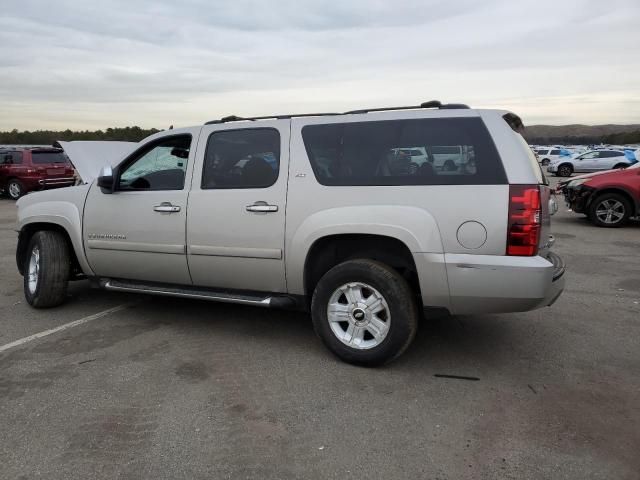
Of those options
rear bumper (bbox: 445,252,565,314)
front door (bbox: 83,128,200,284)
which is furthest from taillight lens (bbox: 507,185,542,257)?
front door (bbox: 83,128,200,284)

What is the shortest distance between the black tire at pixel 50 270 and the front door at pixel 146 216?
443 millimetres

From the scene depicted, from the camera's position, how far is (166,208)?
4.72m

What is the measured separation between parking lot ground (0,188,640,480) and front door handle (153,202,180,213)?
109 centimetres

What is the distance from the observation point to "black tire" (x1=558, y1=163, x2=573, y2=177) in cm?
3145

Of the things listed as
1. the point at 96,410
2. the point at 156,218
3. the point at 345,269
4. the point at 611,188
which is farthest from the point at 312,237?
the point at 611,188

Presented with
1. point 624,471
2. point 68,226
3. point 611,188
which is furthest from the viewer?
point 611,188

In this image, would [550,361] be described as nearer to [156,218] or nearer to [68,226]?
[156,218]

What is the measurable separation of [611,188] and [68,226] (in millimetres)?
10620

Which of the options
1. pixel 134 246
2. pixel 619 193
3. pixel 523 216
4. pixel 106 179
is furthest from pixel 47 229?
pixel 619 193

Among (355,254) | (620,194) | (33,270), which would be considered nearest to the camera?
(355,254)

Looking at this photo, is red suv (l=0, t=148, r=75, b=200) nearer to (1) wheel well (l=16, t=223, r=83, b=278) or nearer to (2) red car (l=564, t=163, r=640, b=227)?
(1) wheel well (l=16, t=223, r=83, b=278)

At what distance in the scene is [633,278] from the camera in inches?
274

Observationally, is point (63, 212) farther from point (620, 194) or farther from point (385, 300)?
point (620, 194)

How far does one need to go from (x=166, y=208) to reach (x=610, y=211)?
1006cm
